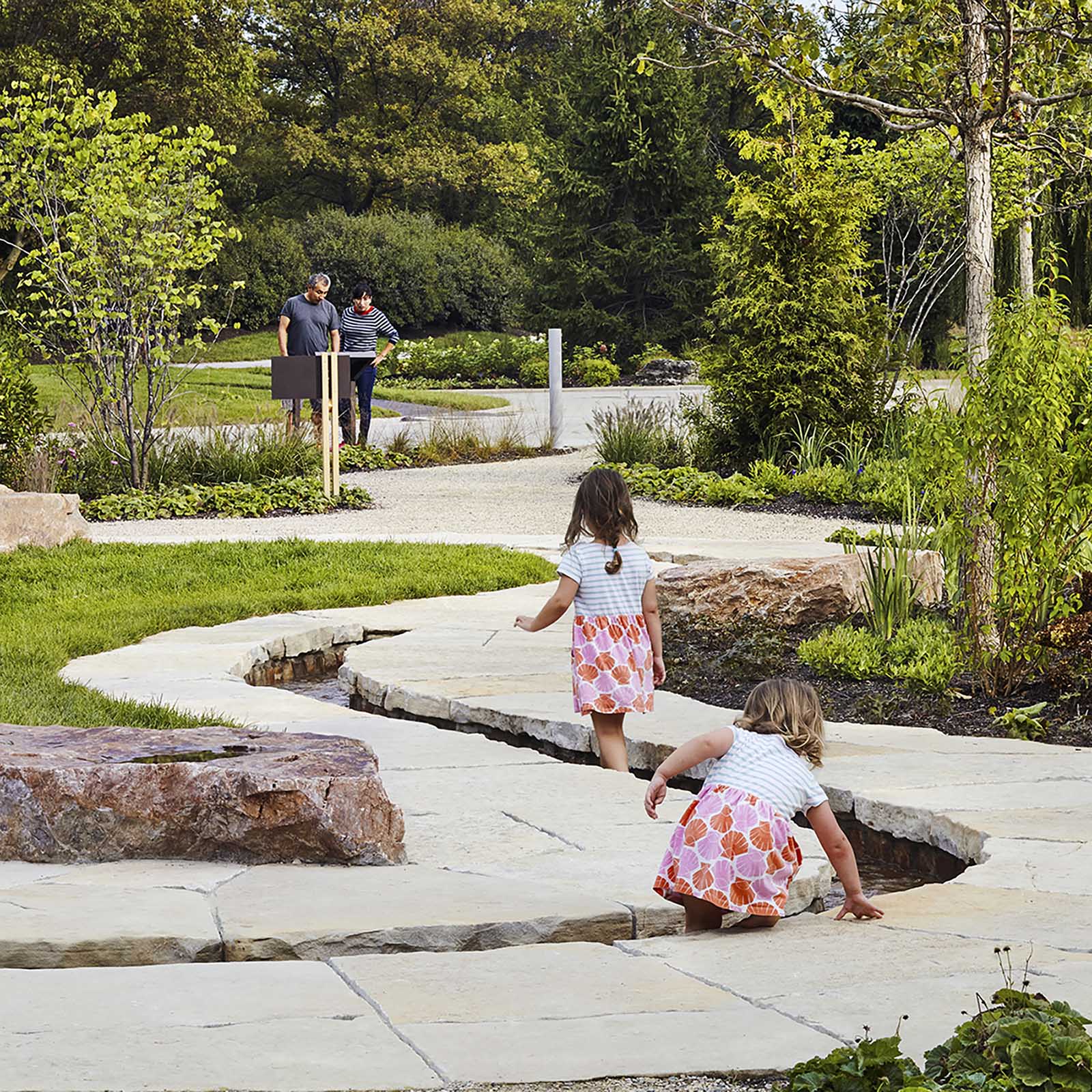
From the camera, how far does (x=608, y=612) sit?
18.9 ft

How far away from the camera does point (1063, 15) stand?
7398 millimetres

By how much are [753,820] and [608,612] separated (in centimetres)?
179

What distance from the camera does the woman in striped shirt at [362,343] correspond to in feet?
58.1

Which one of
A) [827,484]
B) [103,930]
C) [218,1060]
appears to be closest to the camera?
[218,1060]

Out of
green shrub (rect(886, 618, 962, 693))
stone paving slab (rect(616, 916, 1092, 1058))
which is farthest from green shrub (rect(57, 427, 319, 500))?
stone paving slab (rect(616, 916, 1092, 1058))

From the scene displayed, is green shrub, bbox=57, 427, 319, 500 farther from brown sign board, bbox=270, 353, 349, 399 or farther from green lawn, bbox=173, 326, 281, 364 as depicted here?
green lawn, bbox=173, 326, 281, 364

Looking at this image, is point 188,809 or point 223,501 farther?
point 223,501

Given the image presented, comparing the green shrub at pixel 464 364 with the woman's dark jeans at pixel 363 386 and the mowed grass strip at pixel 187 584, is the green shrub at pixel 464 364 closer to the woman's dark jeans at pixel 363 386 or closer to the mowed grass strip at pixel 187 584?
the woman's dark jeans at pixel 363 386

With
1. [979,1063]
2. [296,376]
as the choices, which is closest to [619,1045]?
[979,1063]

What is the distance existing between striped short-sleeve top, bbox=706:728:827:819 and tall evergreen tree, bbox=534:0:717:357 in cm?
2916

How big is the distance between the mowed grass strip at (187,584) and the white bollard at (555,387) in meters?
7.90

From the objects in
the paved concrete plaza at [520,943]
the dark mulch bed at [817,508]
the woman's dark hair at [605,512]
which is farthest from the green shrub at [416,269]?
the paved concrete plaza at [520,943]

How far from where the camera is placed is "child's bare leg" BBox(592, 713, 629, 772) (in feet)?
19.0

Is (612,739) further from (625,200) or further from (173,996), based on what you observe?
(625,200)
